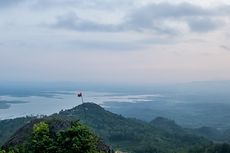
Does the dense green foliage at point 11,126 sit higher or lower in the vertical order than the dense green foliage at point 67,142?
lower

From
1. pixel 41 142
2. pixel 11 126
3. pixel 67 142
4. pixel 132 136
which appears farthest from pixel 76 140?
pixel 11 126

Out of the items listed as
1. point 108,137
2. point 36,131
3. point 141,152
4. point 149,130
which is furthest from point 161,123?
point 36,131

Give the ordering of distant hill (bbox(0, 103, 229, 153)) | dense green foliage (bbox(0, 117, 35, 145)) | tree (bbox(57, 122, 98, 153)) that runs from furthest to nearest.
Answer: dense green foliage (bbox(0, 117, 35, 145)), distant hill (bbox(0, 103, 229, 153)), tree (bbox(57, 122, 98, 153))

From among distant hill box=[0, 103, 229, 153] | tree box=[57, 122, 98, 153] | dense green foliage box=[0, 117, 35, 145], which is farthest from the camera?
dense green foliage box=[0, 117, 35, 145]

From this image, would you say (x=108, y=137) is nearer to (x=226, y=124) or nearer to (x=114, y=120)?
(x=114, y=120)

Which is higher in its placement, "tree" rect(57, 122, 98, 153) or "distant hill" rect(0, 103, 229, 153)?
"tree" rect(57, 122, 98, 153)

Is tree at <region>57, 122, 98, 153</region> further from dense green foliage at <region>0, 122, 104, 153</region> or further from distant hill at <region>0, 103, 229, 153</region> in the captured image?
distant hill at <region>0, 103, 229, 153</region>

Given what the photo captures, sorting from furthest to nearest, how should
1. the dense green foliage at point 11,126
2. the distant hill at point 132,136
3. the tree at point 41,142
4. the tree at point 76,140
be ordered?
the dense green foliage at point 11,126 → the distant hill at point 132,136 → the tree at point 41,142 → the tree at point 76,140

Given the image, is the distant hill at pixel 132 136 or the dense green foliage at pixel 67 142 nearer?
the dense green foliage at pixel 67 142

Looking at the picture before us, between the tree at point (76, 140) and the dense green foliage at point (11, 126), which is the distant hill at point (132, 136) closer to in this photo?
the dense green foliage at point (11, 126)

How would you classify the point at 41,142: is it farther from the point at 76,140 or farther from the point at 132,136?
the point at 132,136

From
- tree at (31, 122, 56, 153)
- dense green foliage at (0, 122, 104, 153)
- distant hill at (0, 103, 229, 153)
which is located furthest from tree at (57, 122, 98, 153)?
distant hill at (0, 103, 229, 153)

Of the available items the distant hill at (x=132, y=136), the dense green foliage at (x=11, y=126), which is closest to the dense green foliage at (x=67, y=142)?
the distant hill at (x=132, y=136)
